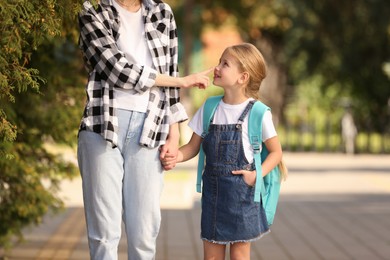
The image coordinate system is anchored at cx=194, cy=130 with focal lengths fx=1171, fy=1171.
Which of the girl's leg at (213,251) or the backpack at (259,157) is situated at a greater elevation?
the backpack at (259,157)

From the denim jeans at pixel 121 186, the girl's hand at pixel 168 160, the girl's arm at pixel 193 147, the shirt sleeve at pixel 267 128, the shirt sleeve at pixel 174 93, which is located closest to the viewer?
the denim jeans at pixel 121 186

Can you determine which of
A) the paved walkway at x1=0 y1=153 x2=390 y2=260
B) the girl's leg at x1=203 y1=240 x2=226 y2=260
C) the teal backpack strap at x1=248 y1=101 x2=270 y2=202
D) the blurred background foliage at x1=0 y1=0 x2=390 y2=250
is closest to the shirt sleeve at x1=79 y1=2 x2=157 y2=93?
the blurred background foliage at x1=0 y1=0 x2=390 y2=250

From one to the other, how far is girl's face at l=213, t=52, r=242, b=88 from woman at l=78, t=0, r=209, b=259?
0.20 m

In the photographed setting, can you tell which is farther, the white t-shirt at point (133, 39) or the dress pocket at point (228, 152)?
the dress pocket at point (228, 152)

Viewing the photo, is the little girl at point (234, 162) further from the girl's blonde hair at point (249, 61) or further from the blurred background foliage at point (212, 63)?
the blurred background foliage at point (212, 63)

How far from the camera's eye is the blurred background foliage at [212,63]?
5598 mm

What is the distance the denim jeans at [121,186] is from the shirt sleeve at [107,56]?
0.16 m

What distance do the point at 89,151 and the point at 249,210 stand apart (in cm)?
88

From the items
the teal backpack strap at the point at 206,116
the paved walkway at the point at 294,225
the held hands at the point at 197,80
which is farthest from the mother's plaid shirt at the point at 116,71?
the paved walkway at the point at 294,225

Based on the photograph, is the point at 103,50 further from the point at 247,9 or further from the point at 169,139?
the point at 247,9

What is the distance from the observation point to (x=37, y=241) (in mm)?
10789

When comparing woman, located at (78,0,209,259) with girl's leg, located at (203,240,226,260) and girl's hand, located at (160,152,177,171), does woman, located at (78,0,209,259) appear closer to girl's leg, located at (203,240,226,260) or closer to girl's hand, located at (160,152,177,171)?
girl's hand, located at (160,152,177,171)

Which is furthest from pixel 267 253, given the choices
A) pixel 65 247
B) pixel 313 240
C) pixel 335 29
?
pixel 335 29

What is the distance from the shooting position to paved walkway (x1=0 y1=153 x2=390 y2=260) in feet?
32.3
